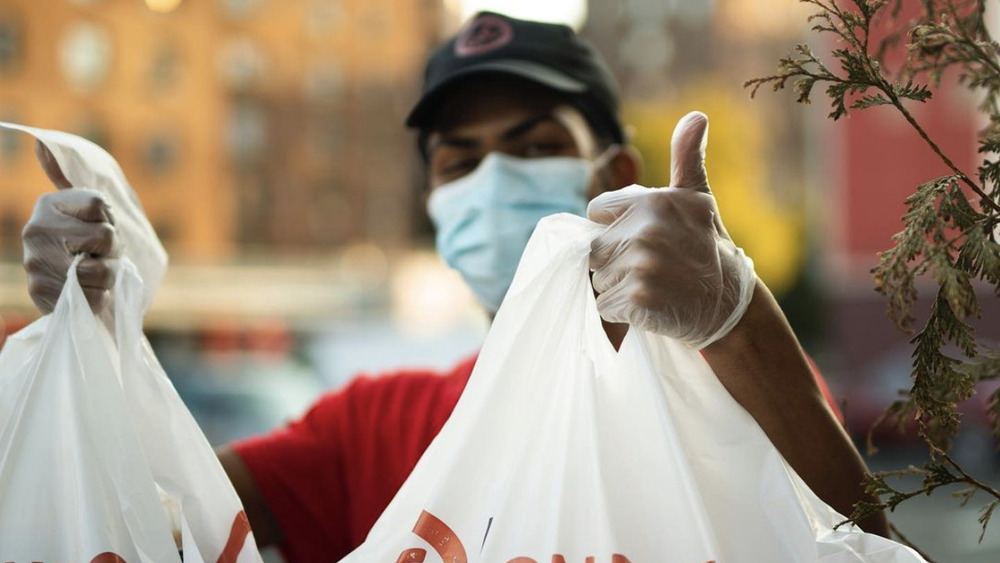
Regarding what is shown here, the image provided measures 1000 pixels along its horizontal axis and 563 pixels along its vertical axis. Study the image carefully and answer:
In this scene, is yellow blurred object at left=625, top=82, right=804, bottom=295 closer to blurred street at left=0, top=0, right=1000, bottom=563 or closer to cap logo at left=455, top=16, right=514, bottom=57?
blurred street at left=0, top=0, right=1000, bottom=563

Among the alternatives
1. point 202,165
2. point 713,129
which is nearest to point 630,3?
point 713,129

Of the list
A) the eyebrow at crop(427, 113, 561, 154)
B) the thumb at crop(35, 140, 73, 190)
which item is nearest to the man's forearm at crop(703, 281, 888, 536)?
the eyebrow at crop(427, 113, 561, 154)

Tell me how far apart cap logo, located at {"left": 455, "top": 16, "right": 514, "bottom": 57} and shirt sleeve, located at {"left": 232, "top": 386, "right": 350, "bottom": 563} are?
3.16 ft

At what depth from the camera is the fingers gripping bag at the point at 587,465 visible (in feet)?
4.72

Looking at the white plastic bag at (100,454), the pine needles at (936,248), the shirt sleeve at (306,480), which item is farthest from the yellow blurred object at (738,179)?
the pine needles at (936,248)

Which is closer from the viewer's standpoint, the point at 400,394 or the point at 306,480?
the point at 306,480

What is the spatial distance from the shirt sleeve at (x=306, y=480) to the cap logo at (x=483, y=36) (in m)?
0.96

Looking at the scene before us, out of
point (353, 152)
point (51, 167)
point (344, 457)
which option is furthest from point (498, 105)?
point (353, 152)

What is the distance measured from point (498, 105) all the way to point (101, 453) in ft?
4.38

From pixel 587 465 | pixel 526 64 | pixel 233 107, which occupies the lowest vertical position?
pixel 233 107

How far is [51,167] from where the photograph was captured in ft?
6.14

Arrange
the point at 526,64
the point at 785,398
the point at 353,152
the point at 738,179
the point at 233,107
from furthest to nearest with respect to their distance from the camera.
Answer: the point at 353,152 → the point at 233,107 → the point at 738,179 → the point at 526,64 → the point at 785,398

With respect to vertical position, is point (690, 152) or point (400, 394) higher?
point (690, 152)

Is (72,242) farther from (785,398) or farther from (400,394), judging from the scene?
(785,398)
